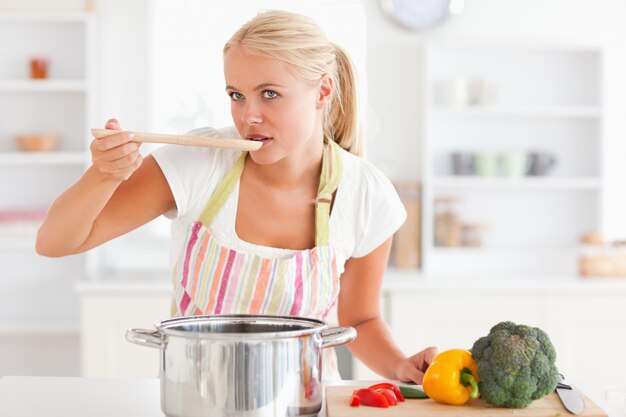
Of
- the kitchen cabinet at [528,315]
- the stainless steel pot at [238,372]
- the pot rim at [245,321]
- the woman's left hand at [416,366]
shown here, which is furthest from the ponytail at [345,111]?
the kitchen cabinet at [528,315]

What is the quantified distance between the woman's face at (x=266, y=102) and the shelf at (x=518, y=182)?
8.15ft

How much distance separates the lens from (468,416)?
1.30 m

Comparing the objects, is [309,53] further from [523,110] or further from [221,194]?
[523,110]

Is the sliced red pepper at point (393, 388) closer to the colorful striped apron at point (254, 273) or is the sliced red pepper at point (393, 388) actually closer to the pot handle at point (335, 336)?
the pot handle at point (335, 336)

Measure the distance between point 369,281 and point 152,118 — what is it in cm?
256

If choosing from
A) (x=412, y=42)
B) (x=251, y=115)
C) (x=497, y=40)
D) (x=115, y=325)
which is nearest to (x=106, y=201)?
(x=251, y=115)

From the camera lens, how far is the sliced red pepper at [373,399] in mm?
1337

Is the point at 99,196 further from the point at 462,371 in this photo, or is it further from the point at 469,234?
the point at 469,234

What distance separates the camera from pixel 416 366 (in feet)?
5.26

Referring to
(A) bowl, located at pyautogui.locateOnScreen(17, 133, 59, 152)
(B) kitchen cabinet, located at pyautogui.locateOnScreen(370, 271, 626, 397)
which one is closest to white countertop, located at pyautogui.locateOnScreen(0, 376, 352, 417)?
(B) kitchen cabinet, located at pyautogui.locateOnScreen(370, 271, 626, 397)

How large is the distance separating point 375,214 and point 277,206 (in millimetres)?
208

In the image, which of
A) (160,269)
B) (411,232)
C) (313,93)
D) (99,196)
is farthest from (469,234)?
(99,196)

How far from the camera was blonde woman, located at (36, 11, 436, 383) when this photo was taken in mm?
1656

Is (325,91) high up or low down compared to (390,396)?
up
